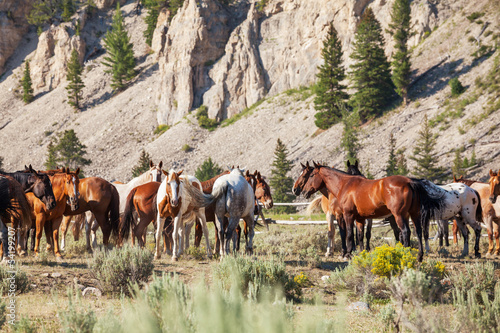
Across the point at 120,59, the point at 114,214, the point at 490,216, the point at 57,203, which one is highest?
the point at 120,59

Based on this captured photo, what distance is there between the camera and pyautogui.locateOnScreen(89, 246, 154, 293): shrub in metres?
7.49

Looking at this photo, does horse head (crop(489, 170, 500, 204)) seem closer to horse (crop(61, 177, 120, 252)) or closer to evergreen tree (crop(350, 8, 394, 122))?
horse (crop(61, 177, 120, 252))

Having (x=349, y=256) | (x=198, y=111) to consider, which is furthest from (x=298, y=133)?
(x=349, y=256)

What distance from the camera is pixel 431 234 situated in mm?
20234

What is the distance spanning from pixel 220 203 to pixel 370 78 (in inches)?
1582

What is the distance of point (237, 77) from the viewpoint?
61.4 metres

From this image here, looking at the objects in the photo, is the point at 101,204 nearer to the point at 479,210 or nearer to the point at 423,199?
the point at 423,199

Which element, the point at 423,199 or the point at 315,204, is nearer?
the point at 423,199

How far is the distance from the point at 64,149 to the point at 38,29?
168ft

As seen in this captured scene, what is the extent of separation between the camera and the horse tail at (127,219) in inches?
464

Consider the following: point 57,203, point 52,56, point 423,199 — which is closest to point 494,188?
point 423,199

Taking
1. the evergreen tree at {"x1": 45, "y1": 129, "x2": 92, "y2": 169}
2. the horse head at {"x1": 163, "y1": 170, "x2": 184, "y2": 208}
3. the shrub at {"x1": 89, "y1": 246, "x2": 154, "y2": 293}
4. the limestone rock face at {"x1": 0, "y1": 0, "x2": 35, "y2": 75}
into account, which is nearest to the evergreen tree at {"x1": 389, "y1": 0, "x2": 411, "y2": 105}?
the evergreen tree at {"x1": 45, "y1": 129, "x2": 92, "y2": 169}

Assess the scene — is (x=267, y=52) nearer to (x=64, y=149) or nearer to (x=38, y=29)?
(x=64, y=149)

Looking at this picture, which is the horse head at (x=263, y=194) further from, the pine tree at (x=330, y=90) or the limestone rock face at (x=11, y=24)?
the limestone rock face at (x=11, y=24)
